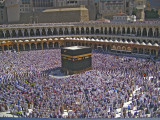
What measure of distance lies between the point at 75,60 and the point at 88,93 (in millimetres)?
9890

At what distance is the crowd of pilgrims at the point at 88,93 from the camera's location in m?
18.1

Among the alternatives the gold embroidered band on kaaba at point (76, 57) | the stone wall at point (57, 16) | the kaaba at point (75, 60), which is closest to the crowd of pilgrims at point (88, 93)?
the kaaba at point (75, 60)

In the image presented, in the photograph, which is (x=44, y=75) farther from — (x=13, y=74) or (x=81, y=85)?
(x=81, y=85)

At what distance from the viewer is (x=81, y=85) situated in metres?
23.6

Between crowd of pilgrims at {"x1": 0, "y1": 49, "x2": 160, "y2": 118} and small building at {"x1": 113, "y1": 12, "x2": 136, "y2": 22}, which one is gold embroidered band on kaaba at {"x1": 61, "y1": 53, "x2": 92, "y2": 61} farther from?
small building at {"x1": 113, "y1": 12, "x2": 136, "y2": 22}

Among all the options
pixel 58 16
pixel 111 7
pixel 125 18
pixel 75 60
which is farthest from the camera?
pixel 111 7

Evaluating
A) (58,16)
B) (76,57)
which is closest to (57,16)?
(58,16)

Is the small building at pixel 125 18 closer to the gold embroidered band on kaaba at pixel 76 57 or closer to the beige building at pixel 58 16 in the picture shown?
the beige building at pixel 58 16

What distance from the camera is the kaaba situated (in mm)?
30875

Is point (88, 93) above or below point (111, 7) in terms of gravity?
below

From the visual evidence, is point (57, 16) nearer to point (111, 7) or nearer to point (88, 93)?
point (111, 7)

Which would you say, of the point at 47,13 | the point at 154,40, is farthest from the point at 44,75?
the point at 47,13

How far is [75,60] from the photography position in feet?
101

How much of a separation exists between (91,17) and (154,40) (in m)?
28.2
